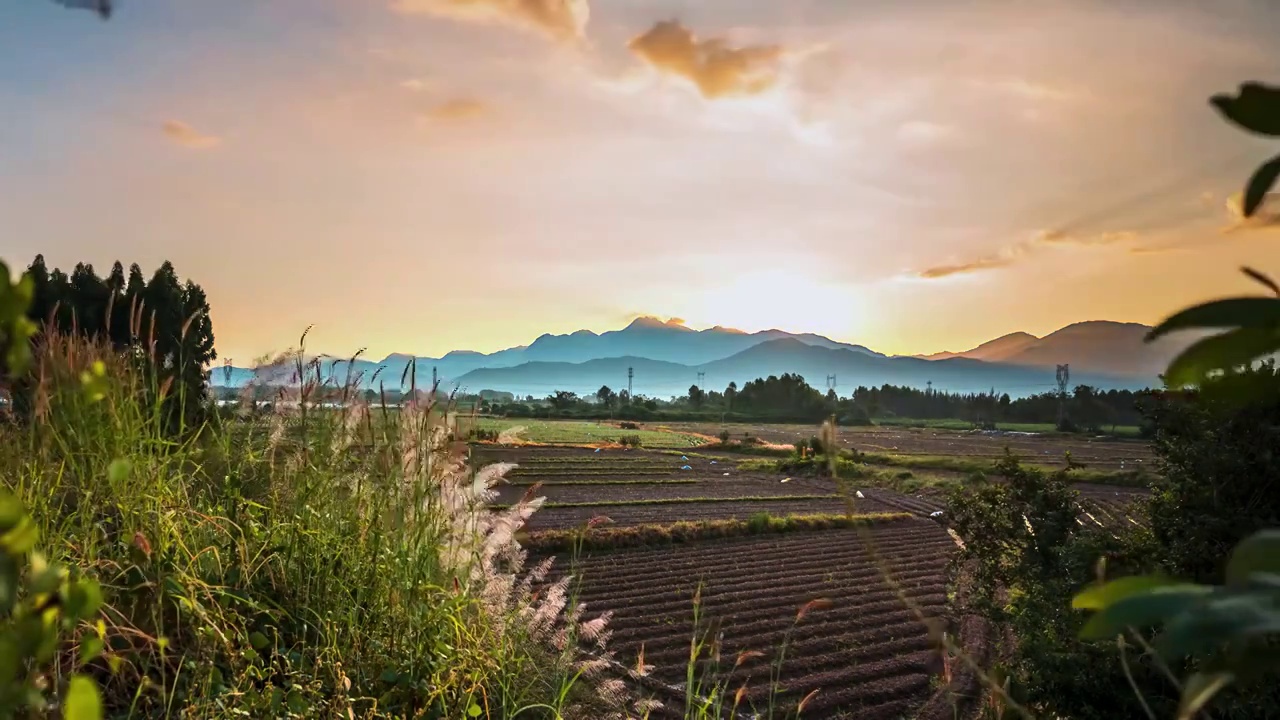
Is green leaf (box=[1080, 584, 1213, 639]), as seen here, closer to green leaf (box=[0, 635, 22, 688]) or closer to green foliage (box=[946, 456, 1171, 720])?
green leaf (box=[0, 635, 22, 688])

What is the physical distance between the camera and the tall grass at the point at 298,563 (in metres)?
2.84

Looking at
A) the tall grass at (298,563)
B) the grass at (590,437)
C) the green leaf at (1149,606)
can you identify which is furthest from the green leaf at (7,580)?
the grass at (590,437)

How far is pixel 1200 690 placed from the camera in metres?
0.49

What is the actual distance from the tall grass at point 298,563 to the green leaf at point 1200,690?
2.65 metres

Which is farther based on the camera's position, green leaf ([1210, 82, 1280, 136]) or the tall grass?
the tall grass

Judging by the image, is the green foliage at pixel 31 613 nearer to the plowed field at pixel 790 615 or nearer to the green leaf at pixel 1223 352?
the green leaf at pixel 1223 352

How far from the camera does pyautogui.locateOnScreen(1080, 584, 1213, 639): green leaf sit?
0.49 m

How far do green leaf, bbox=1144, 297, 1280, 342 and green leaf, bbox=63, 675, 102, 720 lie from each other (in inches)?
30.9

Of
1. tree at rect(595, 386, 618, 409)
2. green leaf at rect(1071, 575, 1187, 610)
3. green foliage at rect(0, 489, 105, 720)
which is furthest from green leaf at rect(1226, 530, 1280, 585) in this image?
tree at rect(595, 386, 618, 409)

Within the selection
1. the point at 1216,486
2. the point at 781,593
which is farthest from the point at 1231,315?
the point at 781,593

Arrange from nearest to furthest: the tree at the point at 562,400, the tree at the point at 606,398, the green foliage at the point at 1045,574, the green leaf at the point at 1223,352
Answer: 1. the green leaf at the point at 1223,352
2. the green foliage at the point at 1045,574
3. the tree at the point at 562,400
4. the tree at the point at 606,398

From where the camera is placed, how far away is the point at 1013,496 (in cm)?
939

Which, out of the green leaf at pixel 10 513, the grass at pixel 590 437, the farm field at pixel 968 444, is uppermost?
the green leaf at pixel 10 513

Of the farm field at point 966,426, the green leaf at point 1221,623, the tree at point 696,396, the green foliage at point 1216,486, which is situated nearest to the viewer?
the green leaf at point 1221,623
